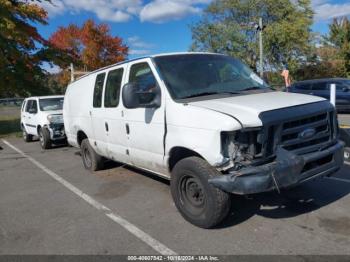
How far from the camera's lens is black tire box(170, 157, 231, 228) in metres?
4.22

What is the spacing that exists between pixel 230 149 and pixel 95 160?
4.30 metres

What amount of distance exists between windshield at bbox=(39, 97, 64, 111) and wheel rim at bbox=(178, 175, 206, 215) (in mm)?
9504

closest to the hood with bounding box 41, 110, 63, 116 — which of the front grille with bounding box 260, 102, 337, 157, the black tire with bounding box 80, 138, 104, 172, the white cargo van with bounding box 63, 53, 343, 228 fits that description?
the black tire with bounding box 80, 138, 104, 172

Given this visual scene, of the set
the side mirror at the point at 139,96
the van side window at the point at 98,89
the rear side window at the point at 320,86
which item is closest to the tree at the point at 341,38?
the rear side window at the point at 320,86

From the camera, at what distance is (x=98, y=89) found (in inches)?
275

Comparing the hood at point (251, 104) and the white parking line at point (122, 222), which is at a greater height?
the hood at point (251, 104)

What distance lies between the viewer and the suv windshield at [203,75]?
5012 millimetres

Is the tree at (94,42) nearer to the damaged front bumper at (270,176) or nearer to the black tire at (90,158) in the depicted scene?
the black tire at (90,158)

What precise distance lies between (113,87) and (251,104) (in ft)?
9.30

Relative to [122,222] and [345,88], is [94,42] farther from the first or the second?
[122,222]

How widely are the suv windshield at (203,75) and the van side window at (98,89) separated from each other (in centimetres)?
180

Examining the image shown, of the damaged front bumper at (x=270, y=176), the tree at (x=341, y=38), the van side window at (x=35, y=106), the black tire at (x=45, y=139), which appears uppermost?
the tree at (x=341, y=38)

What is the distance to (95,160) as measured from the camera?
7.74 metres

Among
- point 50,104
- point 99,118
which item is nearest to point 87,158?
point 99,118
